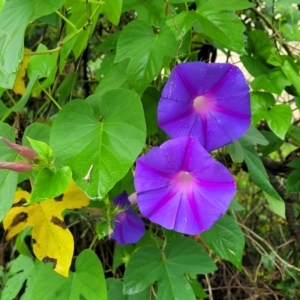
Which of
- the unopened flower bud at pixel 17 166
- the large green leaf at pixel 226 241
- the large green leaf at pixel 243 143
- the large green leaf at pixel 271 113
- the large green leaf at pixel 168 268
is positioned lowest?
the large green leaf at pixel 168 268

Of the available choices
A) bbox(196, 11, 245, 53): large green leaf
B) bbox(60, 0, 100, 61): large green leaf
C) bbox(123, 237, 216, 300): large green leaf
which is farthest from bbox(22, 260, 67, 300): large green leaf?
bbox(196, 11, 245, 53): large green leaf

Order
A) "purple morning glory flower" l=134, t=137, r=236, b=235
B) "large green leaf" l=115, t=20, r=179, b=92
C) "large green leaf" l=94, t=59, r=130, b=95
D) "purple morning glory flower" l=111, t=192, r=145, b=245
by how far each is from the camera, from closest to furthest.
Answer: "purple morning glory flower" l=134, t=137, r=236, b=235 < "large green leaf" l=115, t=20, r=179, b=92 < "large green leaf" l=94, t=59, r=130, b=95 < "purple morning glory flower" l=111, t=192, r=145, b=245

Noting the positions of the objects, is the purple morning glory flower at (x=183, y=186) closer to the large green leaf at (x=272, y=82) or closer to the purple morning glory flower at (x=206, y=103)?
the purple morning glory flower at (x=206, y=103)

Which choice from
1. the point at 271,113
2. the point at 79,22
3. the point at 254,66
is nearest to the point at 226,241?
the point at 271,113

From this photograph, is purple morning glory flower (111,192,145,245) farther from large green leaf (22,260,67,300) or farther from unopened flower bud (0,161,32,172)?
unopened flower bud (0,161,32,172)

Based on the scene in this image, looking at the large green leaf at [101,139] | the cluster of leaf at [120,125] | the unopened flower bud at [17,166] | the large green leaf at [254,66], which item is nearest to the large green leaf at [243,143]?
the cluster of leaf at [120,125]

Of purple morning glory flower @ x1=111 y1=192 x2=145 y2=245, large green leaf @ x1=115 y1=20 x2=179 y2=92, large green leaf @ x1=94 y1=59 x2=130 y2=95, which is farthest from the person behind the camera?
purple morning glory flower @ x1=111 y1=192 x2=145 y2=245

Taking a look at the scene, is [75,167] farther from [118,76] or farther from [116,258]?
[116,258]
